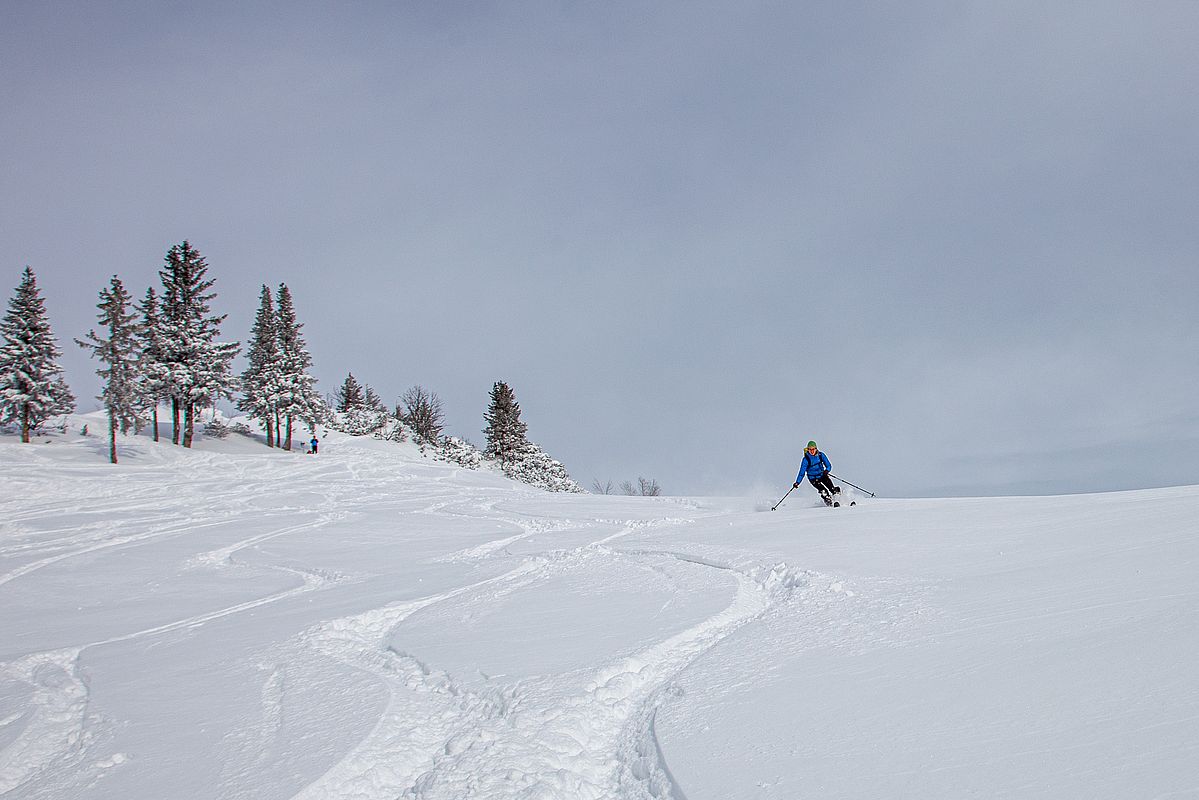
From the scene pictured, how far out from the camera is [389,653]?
5.59 m

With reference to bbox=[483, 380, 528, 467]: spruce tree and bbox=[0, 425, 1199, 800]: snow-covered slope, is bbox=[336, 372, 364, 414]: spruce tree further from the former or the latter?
bbox=[0, 425, 1199, 800]: snow-covered slope

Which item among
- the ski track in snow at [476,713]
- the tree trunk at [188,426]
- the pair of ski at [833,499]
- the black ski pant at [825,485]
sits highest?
the tree trunk at [188,426]

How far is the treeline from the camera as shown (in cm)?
3766

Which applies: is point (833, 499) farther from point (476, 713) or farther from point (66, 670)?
point (66, 670)

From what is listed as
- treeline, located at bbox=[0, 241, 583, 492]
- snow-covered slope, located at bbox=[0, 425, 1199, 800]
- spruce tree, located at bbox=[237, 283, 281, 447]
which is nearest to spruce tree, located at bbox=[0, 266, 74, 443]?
treeline, located at bbox=[0, 241, 583, 492]

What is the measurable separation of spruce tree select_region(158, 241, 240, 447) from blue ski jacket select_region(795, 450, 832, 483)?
4150 cm

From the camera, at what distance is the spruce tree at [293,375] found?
48938mm

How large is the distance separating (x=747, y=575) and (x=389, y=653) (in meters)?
4.01

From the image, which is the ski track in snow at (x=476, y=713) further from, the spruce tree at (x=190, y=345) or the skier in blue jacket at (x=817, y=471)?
the spruce tree at (x=190, y=345)

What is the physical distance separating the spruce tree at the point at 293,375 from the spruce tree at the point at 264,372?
46 cm

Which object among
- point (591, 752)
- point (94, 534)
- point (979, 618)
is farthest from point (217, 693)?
point (94, 534)

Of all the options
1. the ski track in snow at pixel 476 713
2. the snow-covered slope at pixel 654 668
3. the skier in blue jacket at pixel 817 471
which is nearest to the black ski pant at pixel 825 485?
the skier in blue jacket at pixel 817 471

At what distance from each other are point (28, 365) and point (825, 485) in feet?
153

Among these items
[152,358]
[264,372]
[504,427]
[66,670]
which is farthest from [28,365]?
[66,670]
